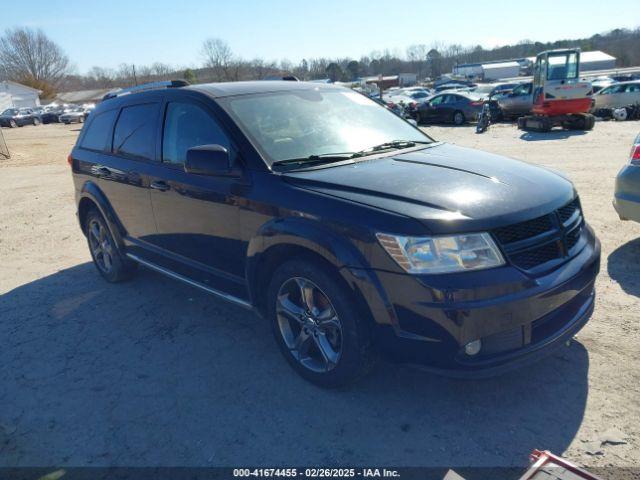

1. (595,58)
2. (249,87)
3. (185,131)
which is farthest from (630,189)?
(595,58)

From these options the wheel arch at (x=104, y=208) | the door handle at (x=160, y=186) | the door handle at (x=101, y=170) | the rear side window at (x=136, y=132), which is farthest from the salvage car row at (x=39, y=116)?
A: the door handle at (x=160, y=186)

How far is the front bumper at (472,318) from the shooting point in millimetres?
2535

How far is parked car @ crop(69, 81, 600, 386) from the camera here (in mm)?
2594

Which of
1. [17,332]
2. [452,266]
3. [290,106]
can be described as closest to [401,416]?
[452,266]

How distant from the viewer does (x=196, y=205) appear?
3797mm

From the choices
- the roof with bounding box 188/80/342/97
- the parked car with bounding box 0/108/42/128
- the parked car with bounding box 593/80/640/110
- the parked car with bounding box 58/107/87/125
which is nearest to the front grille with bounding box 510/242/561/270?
the roof with bounding box 188/80/342/97

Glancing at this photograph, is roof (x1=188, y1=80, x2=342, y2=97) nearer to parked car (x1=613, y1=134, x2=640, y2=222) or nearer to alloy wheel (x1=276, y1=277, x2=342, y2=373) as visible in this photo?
alloy wheel (x1=276, y1=277, x2=342, y2=373)

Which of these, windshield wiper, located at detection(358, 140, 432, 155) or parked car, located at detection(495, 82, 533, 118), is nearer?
windshield wiper, located at detection(358, 140, 432, 155)

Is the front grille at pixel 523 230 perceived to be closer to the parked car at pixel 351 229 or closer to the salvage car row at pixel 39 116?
the parked car at pixel 351 229

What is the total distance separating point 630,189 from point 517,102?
67.6ft

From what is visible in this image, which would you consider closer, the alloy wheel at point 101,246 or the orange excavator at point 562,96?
the alloy wheel at point 101,246

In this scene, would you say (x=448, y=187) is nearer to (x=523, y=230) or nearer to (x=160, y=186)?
(x=523, y=230)

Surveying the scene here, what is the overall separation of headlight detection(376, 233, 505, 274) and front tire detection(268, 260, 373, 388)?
472 millimetres

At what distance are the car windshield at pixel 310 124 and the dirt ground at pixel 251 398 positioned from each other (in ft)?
5.08
